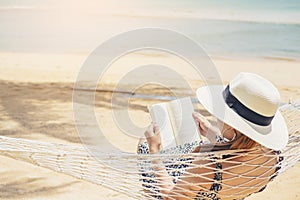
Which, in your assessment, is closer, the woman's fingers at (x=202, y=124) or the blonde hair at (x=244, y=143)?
the blonde hair at (x=244, y=143)

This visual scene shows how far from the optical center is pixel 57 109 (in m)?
4.14

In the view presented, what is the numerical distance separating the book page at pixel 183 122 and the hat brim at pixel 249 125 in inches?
15.1

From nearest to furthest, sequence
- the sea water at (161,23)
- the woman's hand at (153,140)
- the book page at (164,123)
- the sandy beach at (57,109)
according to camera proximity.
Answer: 1. the woman's hand at (153,140)
2. the book page at (164,123)
3. the sandy beach at (57,109)
4. the sea water at (161,23)

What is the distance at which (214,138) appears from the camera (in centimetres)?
192

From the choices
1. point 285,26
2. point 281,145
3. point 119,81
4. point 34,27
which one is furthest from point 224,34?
point 281,145

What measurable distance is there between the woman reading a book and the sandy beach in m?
1.07

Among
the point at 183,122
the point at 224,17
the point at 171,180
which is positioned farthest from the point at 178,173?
the point at 224,17

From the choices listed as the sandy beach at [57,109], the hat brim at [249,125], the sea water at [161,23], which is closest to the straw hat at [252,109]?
the hat brim at [249,125]

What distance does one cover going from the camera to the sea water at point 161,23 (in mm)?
9172

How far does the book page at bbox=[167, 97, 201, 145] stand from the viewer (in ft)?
6.75

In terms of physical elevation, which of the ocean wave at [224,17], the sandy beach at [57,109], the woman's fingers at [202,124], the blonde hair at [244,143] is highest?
the blonde hair at [244,143]

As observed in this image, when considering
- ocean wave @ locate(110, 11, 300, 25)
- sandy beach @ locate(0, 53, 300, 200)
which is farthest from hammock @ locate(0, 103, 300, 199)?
ocean wave @ locate(110, 11, 300, 25)

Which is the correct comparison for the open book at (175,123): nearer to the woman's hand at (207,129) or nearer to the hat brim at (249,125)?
the woman's hand at (207,129)

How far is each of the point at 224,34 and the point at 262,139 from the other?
9702 mm
